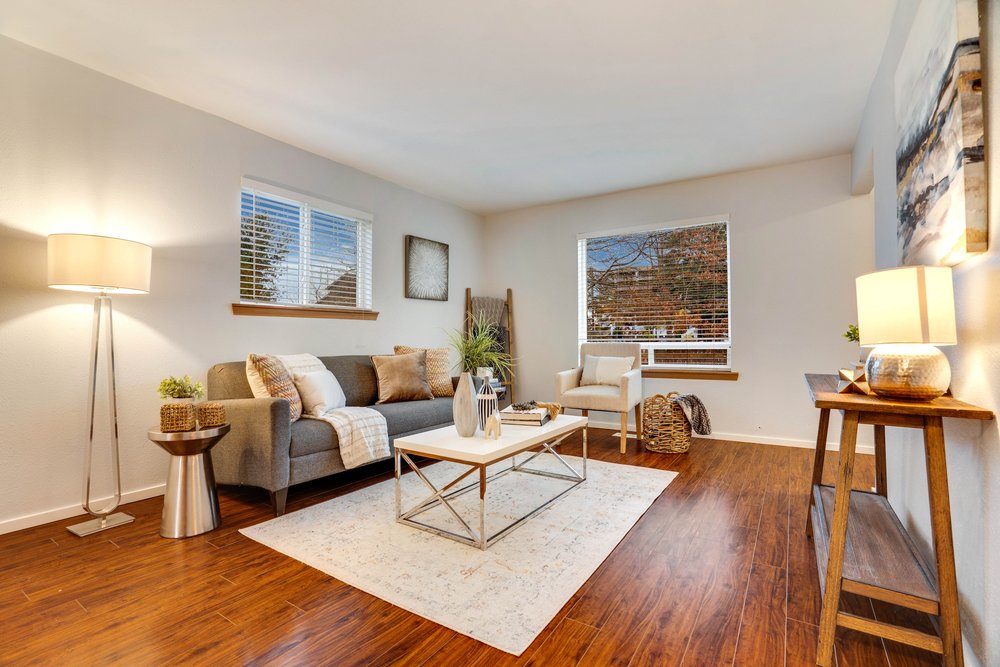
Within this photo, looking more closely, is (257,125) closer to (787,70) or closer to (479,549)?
(479,549)

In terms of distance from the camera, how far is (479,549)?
2.18 meters

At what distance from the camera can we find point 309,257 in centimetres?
397

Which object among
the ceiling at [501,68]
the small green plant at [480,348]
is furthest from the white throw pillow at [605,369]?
the ceiling at [501,68]

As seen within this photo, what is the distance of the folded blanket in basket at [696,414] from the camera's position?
164 inches

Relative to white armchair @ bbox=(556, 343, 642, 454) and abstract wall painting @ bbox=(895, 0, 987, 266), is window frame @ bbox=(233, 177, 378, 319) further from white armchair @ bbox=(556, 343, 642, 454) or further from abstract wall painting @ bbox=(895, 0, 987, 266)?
abstract wall painting @ bbox=(895, 0, 987, 266)

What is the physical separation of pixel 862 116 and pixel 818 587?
3.23m

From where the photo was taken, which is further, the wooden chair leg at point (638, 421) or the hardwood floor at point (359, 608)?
the wooden chair leg at point (638, 421)

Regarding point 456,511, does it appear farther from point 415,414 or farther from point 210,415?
point 210,415

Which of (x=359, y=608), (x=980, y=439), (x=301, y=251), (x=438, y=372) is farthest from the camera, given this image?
(x=438, y=372)

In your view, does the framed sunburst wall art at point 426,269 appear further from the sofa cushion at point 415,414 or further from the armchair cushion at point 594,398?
the armchair cushion at point 594,398

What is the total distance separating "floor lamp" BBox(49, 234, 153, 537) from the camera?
7.65 ft

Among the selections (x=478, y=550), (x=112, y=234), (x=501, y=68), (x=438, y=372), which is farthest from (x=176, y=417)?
(x=501, y=68)

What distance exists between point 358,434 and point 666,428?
253cm

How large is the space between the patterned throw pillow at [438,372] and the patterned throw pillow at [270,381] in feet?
4.10
